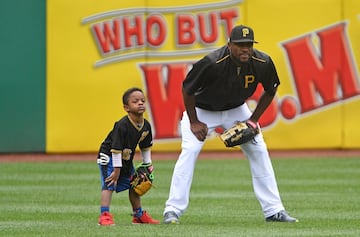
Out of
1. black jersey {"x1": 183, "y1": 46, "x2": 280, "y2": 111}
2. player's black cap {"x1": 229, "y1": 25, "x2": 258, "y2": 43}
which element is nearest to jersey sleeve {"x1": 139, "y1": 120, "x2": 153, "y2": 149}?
black jersey {"x1": 183, "y1": 46, "x2": 280, "y2": 111}

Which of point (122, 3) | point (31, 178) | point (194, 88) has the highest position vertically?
point (122, 3)

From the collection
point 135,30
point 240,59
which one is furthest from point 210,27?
point 240,59

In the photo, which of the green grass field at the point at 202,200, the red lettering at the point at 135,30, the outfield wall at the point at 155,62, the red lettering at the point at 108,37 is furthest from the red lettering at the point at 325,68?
the red lettering at the point at 108,37

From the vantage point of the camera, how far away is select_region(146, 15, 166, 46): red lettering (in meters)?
18.5

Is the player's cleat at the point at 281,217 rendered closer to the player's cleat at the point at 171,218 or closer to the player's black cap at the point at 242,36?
the player's cleat at the point at 171,218

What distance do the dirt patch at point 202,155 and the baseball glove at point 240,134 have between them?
8669mm

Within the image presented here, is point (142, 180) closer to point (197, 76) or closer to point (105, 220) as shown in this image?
point (105, 220)

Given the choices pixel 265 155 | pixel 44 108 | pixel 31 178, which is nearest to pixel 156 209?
pixel 265 155

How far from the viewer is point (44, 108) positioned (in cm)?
1856

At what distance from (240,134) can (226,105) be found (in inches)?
11.9

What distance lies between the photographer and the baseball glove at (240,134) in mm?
9328

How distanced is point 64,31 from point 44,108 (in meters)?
1.32

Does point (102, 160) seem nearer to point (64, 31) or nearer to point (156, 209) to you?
point (156, 209)

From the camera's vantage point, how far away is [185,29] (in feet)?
61.0
